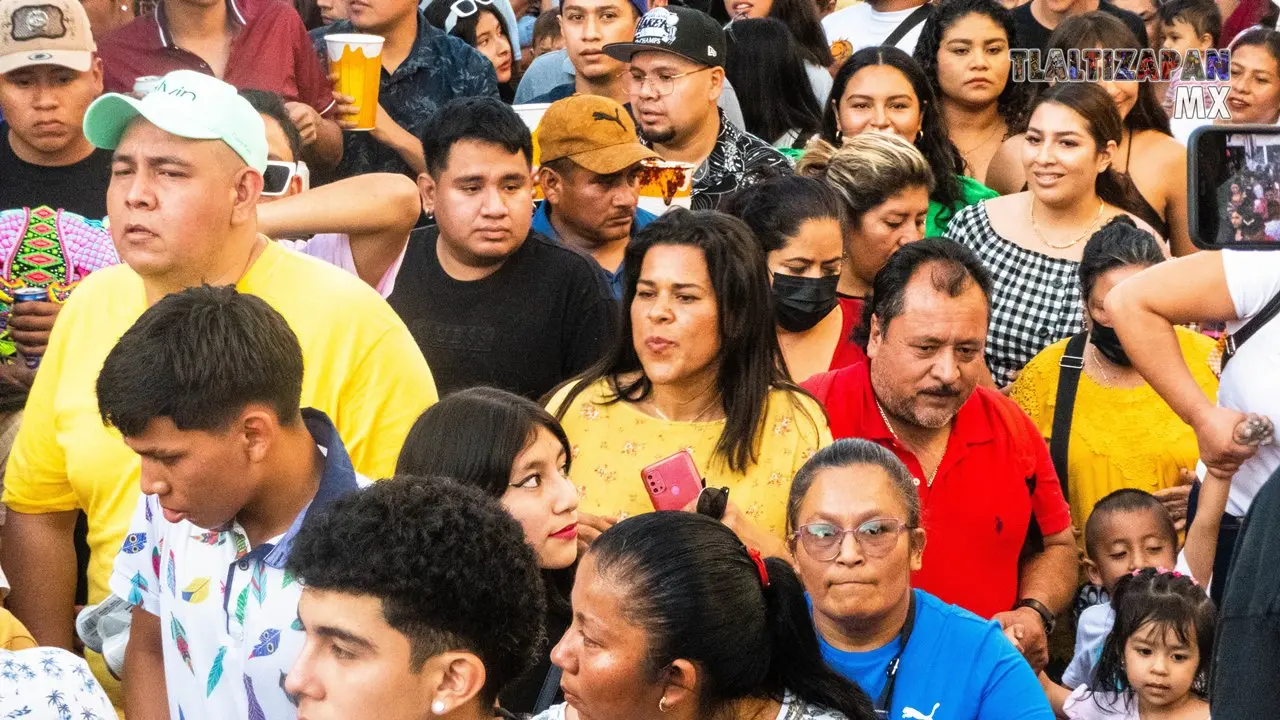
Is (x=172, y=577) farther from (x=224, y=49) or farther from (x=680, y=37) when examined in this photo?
(x=680, y=37)

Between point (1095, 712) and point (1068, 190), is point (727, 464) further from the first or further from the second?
point (1068, 190)

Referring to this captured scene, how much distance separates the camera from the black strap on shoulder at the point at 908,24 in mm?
A: 7664

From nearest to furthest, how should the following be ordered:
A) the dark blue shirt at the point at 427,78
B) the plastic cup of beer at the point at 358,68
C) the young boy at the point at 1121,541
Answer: the young boy at the point at 1121,541 → the plastic cup of beer at the point at 358,68 → the dark blue shirt at the point at 427,78

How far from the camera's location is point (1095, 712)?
4.53 m

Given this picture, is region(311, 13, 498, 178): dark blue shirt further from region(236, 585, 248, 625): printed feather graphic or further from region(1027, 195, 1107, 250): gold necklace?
region(236, 585, 248, 625): printed feather graphic

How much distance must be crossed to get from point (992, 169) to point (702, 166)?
132 centimetres

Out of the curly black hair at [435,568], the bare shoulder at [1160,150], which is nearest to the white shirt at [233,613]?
the curly black hair at [435,568]

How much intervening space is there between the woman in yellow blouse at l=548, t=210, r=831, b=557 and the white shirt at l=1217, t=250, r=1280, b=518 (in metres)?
0.99

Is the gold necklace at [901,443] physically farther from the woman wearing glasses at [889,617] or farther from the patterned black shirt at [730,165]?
the patterned black shirt at [730,165]

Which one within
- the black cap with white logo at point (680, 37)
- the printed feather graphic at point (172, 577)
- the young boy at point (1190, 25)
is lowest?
the printed feather graphic at point (172, 577)

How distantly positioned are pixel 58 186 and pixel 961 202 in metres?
3.14

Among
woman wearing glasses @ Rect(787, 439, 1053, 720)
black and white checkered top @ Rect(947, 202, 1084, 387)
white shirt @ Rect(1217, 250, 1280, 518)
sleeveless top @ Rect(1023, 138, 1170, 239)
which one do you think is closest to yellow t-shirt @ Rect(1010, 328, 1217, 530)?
black and white checkered top @ Rect(947, 202, 1084, 387)

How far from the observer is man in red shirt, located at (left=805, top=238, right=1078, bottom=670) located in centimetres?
415

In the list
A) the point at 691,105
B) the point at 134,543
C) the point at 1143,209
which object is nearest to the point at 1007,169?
the point at 1143,209
